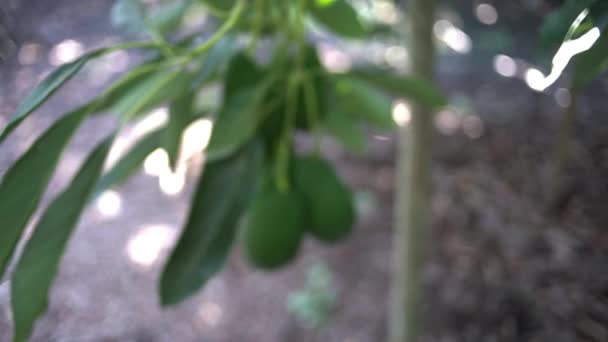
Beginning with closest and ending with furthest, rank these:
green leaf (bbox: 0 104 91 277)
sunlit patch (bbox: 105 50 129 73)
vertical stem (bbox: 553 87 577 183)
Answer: green leaf (bbox: 0 104 91 277) < vertical stem (bbox: 553 87 577 183) < sunlit patch (bbox: 105 50 129 73)

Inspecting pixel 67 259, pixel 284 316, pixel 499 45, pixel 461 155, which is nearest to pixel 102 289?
pixel 67 259

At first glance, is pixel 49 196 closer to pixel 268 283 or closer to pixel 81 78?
pixel 81 78

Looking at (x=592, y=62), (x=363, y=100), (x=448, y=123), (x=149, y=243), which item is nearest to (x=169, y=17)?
(x=363, y=100)

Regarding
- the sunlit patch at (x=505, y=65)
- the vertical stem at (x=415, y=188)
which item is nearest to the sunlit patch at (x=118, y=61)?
the vertical stem at (x=415, y=188)

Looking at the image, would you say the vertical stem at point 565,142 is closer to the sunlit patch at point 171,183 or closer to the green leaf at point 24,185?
the green leaf at point 24,185

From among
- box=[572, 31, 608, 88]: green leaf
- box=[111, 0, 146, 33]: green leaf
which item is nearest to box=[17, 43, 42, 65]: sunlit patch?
box=[111, 0, 146, 33]: green leaf

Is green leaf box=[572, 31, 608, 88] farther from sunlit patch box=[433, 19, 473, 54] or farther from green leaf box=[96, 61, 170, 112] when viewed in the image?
sunlit patch box=[433, 19, 473, 54]
